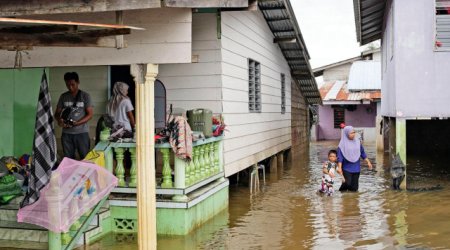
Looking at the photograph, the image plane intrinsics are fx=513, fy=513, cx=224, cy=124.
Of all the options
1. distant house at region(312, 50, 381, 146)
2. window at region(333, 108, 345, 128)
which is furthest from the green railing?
window at region(333, 108, 345, 128)

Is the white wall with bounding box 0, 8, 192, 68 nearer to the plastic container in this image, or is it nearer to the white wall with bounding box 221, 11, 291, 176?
the plastic container

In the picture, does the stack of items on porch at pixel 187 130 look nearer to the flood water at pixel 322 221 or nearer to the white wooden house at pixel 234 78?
the white wooden house at pixel 234 78

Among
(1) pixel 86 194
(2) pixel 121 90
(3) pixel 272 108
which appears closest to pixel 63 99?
(2) pixel 121 90

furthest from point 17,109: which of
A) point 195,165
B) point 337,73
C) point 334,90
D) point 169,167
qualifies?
point 337,73

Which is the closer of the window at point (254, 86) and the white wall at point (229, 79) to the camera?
the white wall at point (229, 79)

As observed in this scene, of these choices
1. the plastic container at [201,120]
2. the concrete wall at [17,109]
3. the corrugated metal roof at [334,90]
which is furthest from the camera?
the corrugated metal roof at [334,90]

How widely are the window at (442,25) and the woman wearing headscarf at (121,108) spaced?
7086 mm

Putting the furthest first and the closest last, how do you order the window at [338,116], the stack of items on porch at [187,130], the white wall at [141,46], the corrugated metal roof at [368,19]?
the window at [338,116] → the corrugated metal roof at [368,19] → the stack of items on porch at [187,130] → the white wall at [141,46]

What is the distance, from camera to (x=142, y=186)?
6.71 m

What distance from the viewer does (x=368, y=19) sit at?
16.5 metres

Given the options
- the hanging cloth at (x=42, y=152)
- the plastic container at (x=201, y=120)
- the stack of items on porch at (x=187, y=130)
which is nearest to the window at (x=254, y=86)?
the stack of items on porch at (x=187, y=130)

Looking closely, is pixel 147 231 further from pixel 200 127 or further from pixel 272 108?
pixel 272 108

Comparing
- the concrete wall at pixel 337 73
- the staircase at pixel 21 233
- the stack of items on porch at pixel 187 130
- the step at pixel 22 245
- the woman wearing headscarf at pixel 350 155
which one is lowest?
the step at pixel 22 245

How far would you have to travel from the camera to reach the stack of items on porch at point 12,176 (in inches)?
298
